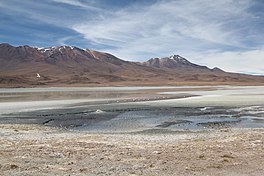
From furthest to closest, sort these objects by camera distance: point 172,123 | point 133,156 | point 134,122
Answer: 1. point 134,122
2. point 172,123
3. point 133,156

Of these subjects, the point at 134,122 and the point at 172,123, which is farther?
the point at 134,122

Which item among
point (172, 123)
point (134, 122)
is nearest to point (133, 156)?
point (172, 123)

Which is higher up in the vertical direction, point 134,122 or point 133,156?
point 133,156

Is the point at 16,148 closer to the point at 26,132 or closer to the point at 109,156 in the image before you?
the point at 109,156

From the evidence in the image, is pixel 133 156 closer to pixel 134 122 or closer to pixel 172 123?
pixel 172 123

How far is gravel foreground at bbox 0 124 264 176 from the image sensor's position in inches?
398

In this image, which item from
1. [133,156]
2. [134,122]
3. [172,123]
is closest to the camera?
[133,156]

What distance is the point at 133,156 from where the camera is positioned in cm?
1209

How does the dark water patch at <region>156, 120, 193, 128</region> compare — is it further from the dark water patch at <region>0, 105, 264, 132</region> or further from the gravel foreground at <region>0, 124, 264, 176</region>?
the gravel foreground at <region>0, 124, 264, 176</region>

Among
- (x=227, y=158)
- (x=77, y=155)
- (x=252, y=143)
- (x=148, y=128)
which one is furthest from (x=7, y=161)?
(x=148, y=128)

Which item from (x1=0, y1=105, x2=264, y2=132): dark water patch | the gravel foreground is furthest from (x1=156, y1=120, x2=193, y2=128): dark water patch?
the gravel foreground

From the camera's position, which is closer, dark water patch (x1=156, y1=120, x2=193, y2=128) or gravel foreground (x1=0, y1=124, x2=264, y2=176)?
gravel foreground (x1=0, y1=124, x2=264, y2=176)

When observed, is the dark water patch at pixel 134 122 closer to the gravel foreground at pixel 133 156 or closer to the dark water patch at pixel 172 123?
the dark water patch at pixel 172 123

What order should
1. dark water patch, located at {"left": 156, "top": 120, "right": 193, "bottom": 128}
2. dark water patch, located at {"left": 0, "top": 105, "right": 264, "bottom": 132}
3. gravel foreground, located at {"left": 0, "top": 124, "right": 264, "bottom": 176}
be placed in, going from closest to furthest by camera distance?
gravel foreground, located at {"left": 0, "top": 124, "right": 264, "bottom": 176} → dark water patch, located at {"left": 0, "top": 105, "right": 264, "bottom": 132} → dark water patch, located at {"left": 156, "top": 120, "right": 193, "bottom": 128}
